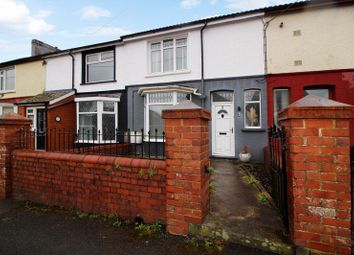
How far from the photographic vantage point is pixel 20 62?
13.9 m

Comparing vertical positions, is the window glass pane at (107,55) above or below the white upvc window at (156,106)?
above

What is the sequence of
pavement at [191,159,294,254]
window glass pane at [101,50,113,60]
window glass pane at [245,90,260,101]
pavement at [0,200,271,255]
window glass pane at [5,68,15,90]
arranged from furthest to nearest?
window glass pane at [5,68,15,90] → window glass pane at [101,50,113,60] → window glass pane at [245,90,260,101] → pavement at [0,200,271,255] → pavement at [191,159,294,254]

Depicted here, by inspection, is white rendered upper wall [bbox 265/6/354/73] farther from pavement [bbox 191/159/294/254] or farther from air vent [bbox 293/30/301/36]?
pavement [bbox 191/159/294/254]

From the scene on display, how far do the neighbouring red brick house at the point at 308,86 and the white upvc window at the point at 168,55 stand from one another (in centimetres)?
398

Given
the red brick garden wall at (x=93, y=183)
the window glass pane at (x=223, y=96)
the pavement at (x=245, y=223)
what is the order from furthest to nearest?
1. the window glass pane at (x=223, y=96)
2. the red brick garden wall at (x=93, y=183)
3. the pavement at (x=245, y=223)

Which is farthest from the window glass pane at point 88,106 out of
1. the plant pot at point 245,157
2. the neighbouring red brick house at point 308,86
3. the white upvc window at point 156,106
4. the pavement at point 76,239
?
the neighbouring red brick house at point 308,86

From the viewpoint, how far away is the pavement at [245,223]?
230 centimetres

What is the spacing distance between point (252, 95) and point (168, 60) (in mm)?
4275

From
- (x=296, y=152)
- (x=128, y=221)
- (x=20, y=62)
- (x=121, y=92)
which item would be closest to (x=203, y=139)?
(x=296, y=152)

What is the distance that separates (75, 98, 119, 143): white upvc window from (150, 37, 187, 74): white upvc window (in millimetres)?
2891

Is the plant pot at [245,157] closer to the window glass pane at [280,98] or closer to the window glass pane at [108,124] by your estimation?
the window glass pane at [280,98]

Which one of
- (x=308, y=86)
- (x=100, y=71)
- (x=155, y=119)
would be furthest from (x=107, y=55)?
(x=308, y=86)

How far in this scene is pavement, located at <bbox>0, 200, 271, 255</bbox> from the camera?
240 cm

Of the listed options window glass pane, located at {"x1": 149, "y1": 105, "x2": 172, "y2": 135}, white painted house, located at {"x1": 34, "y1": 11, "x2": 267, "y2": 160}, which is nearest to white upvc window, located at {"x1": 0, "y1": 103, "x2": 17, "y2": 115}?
white painted house, located at {"x1": 34, "y1": 11, "x2": 267, "y2": 160}
